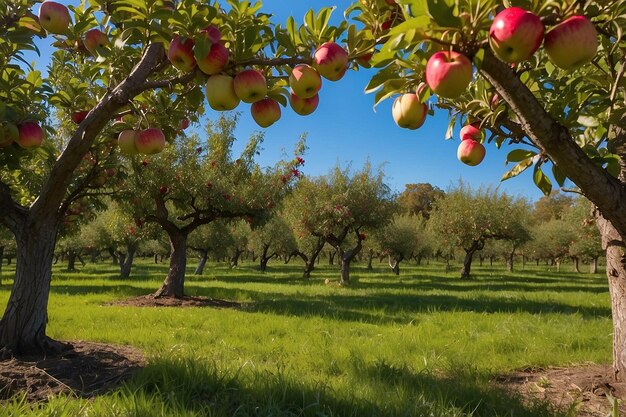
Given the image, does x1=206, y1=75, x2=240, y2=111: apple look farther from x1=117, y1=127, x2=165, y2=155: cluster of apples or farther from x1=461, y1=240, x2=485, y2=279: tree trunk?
x1=461, y1=240, x2=485, y2=279: tree trunk

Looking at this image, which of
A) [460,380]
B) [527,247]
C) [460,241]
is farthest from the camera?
[527,247]

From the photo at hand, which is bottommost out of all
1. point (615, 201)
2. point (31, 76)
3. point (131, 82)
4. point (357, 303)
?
point (357, 303)

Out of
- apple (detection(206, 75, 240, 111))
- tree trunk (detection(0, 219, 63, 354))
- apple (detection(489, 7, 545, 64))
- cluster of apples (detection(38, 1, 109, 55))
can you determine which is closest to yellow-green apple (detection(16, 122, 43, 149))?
cluster of apples (detection(38, 1, 109, 55))

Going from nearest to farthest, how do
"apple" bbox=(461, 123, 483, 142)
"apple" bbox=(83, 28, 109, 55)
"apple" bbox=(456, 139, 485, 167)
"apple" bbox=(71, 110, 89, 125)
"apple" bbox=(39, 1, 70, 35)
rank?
"apple" bbox=(456, 139, 485, 167), "apple" bbox=(461, 123, 483, 142), "apple" bbox=(39, 1, 70, 35), "apple" bbox=(83, 28, 109, 55), "apple" bbox=(71, 110, 89, 125)

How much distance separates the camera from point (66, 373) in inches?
173

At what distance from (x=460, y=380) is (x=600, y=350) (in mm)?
3176

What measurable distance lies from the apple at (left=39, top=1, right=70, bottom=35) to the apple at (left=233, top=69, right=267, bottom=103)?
207 cm

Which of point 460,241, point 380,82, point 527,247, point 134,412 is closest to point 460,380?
point 134,412

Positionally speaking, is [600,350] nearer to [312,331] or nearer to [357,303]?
[312,331]

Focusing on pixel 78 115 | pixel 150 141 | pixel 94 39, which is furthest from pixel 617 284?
pixel 78 115

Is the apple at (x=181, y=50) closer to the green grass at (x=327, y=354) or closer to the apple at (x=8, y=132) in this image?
the apple at (x=8, y=132)

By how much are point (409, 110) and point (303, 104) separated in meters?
0.69

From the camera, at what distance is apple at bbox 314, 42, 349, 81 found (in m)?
2.01

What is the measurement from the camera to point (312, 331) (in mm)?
8023
